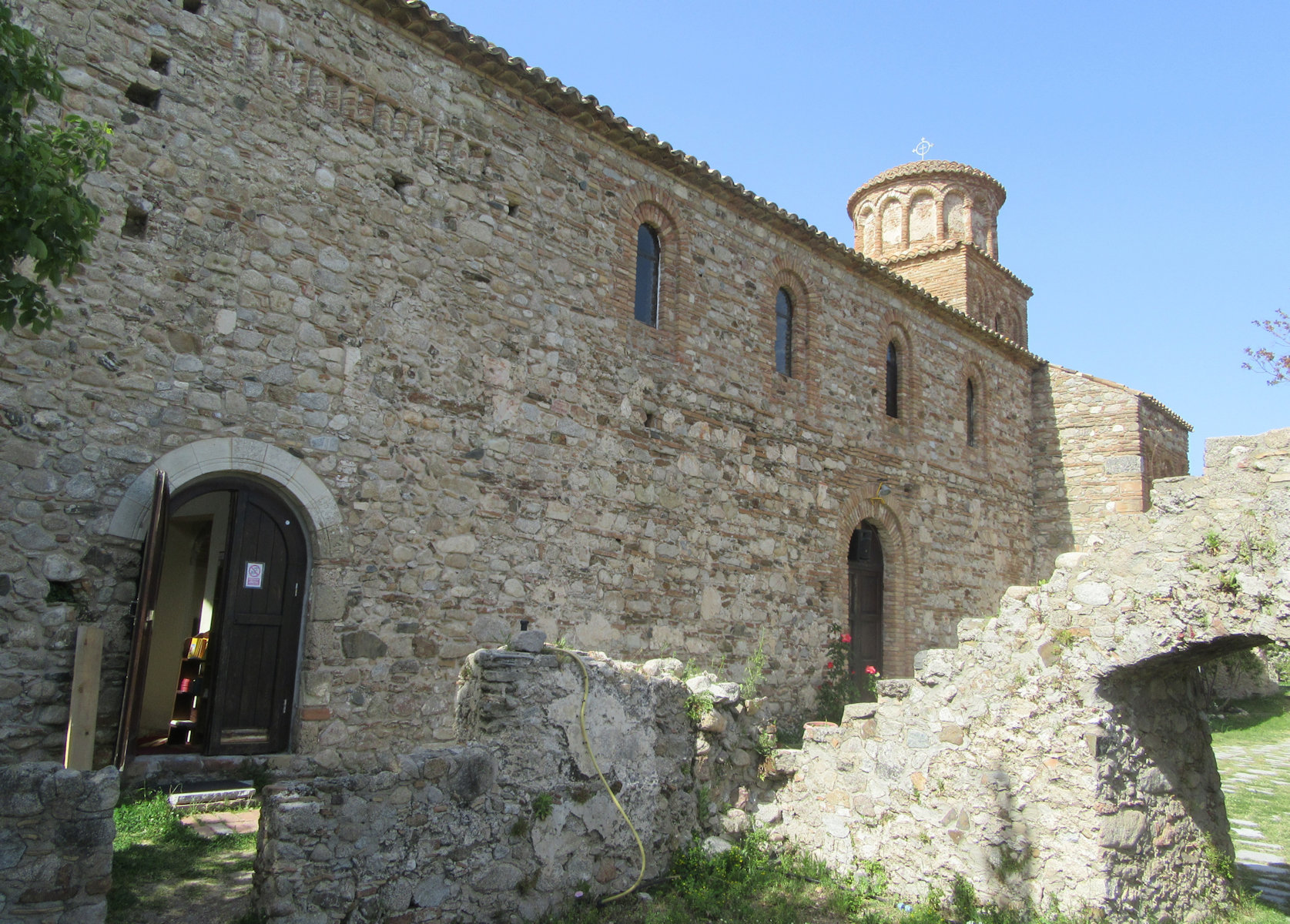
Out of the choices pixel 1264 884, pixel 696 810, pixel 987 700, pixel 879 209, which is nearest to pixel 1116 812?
pixel 987 700

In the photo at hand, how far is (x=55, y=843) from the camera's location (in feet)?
13.4

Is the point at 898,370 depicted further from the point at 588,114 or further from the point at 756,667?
the point at 588,114

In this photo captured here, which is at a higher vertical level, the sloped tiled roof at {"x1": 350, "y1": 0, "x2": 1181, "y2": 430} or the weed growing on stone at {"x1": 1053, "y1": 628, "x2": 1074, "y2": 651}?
the sloped tiled roof at {"x1": 350, "y1": 0, "x2": 1181, "y2": 430}

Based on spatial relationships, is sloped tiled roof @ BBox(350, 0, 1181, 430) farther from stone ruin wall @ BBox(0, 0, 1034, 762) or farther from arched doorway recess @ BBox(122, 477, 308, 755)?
arched doorway recess @ BBox(122, 477, 308, 755)

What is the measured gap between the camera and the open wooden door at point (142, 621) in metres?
6.11

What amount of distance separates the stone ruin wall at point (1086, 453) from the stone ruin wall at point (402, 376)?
696 cm

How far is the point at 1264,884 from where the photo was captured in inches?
261

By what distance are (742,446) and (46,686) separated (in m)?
7.46

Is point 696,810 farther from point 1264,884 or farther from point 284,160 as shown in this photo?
point 284,160

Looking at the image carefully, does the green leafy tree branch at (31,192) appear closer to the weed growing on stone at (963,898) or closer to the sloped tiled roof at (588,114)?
the sloped tiled roof at (588,114)

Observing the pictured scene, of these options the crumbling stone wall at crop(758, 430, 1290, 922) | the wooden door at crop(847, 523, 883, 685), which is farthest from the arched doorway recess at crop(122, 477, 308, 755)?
the wooden door at crop(847, 523, 883, 685)

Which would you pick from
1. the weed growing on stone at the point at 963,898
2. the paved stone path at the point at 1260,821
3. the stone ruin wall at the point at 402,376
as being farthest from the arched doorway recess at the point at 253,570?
the paved stone path at the point at 1260,821

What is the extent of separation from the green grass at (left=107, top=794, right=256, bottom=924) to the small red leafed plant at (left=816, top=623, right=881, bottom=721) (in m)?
7.30

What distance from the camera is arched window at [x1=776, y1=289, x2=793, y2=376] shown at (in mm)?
12125
